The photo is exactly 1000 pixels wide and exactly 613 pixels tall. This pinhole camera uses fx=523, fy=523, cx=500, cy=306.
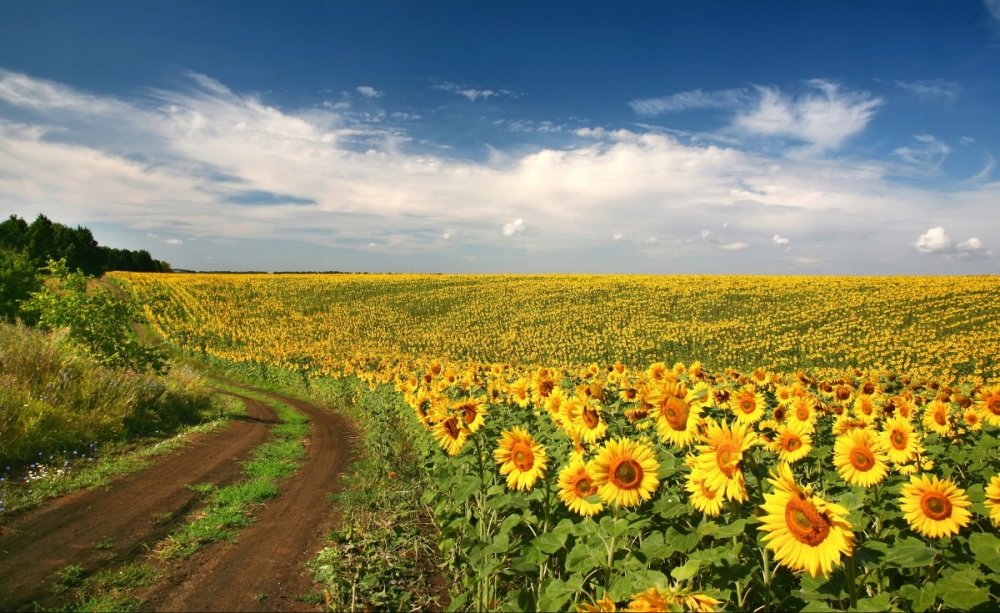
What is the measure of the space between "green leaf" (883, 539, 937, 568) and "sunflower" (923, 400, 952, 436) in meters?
3.81

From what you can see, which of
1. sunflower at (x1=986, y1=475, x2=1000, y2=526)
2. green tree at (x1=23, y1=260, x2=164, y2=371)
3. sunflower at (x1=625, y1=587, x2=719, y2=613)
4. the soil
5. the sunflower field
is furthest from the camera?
green tree at (x1=23, y1=260, x2=164, y2=371)

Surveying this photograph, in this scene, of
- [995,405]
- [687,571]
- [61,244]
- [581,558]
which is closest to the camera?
[687,571]

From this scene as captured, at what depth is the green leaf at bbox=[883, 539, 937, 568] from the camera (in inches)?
85.0

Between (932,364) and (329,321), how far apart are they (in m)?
33.1

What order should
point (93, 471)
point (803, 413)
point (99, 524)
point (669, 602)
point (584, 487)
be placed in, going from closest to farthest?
point (669, 602) < point (584, 487) < point (803, 413) < point (99, 524) < point (93, 471)

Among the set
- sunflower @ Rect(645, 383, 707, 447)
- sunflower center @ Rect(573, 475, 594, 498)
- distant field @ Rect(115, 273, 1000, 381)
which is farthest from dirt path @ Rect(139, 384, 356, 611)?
distant field @ Rect(115, 273, 1000, 381)

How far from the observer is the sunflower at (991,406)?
188 inches

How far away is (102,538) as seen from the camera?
17.8 feet

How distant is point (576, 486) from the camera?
3389 mm

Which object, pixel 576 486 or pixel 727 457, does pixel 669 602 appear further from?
pixel 576 486

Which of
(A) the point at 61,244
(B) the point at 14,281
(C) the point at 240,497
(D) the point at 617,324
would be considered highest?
(A) the point at 61,244

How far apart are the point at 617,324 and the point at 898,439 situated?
82.3 feet

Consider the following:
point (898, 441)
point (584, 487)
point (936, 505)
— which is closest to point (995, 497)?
point (936, 505)

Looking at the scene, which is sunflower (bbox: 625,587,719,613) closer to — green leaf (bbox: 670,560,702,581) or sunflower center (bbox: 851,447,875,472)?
green leaf (bbox: 670,560,702,581)
